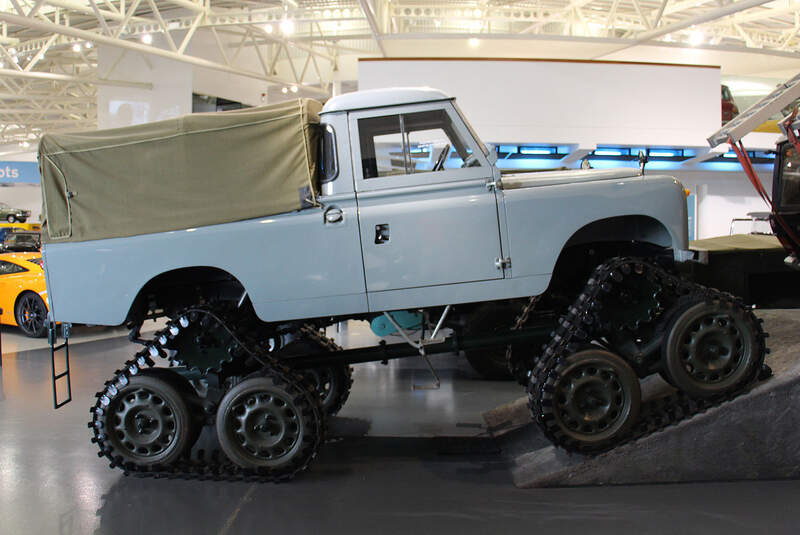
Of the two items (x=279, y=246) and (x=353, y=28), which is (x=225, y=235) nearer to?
(x=279, y=246)

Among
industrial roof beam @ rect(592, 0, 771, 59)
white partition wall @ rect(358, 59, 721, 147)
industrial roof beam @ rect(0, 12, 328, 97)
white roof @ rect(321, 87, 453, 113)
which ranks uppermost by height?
industrial roof beam @ rect(0, 12, 328, 97)

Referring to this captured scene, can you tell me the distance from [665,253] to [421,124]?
7.28 ft

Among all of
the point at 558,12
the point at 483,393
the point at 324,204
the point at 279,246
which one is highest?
the point at 558,12

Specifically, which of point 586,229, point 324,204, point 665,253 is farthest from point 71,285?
Answer: point 665,253

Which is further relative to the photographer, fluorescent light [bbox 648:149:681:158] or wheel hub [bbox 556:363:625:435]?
fluorescent light [bbox 648:149:681:158]

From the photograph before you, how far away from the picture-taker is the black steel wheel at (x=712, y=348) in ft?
13.0

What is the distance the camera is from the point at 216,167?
4199 mm

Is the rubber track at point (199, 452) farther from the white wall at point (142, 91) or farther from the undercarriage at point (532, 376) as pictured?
the white wall at point (142, 91)

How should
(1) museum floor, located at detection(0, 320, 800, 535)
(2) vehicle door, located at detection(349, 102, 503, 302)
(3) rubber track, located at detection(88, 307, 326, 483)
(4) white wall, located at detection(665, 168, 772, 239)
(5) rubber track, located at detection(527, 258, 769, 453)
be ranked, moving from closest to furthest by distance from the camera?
(1) museum floor, located at detection(0, 320, 800, 535) < (5) rubber track, located at detection(527, 258, 769, 453) < (2) vehicle door, located at detection(349, 102, 503, 302) < (3) rubber track, located at detection(88, 307, 326, 483) < (4) white wall, located at detection(665, 168, 772, 239)

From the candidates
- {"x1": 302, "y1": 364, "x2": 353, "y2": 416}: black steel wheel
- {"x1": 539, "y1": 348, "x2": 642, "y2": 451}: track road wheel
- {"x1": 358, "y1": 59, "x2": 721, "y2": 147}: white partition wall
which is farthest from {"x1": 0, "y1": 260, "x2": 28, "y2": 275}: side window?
{"x1": 539, "y1": 348, "x2": 642, "y2": 451}: track road wheel

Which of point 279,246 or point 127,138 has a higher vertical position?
point 127,138

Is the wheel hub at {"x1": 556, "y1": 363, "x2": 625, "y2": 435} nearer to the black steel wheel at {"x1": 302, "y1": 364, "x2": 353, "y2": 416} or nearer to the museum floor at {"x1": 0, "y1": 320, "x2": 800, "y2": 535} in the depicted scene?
the museum floor at {"x1": 0, "y1": 320, "x2": 800, "y2": 535}

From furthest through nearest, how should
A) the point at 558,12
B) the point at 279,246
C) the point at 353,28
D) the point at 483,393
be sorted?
the point at 353,28
the point at 558,12
the point at 483,393
the point at 279,246

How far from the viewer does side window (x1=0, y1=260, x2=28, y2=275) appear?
10.6m
